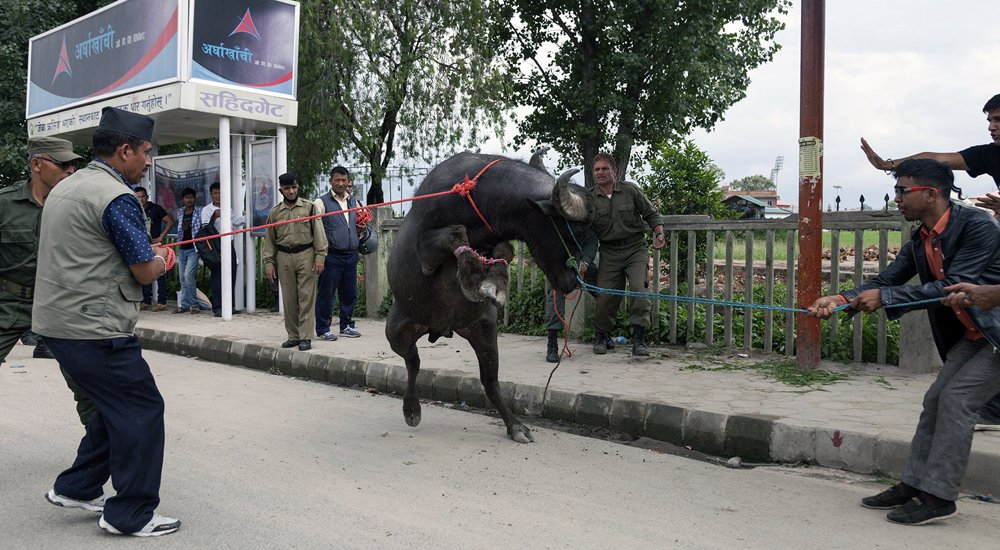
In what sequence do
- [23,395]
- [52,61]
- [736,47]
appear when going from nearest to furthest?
1. [23,395]
2. [52,61]
3. [736,47]

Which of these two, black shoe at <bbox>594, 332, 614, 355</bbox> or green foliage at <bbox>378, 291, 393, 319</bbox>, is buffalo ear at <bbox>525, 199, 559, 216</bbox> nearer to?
black shoe at <bbox>594, 332, 614, 355</bbox>

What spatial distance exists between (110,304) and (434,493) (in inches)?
76.9

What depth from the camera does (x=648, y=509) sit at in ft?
13.5

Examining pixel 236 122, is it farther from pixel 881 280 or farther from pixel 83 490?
pixel 881 280

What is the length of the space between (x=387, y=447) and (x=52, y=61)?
1280 cm

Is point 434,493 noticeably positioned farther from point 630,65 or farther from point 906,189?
point 630,65

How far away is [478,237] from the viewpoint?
492 centimetres

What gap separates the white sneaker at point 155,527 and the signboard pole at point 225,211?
8419 millimetres

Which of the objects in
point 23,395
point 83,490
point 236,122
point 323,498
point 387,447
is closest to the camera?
point 83,490

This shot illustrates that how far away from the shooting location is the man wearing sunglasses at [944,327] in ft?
12.4

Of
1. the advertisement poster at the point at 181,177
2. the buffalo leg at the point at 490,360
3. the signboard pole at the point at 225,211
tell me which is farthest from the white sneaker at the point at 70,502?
the advertisement poster at the point at 181,177

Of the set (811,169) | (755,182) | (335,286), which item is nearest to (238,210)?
(335,286)

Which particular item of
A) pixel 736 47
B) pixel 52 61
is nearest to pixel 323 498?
pixel 52 61

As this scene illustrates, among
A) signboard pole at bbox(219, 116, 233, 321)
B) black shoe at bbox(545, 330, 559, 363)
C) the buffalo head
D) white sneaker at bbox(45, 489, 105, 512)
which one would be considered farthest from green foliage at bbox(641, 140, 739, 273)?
white sneaker at bbox(45, 489, 105, 512)
